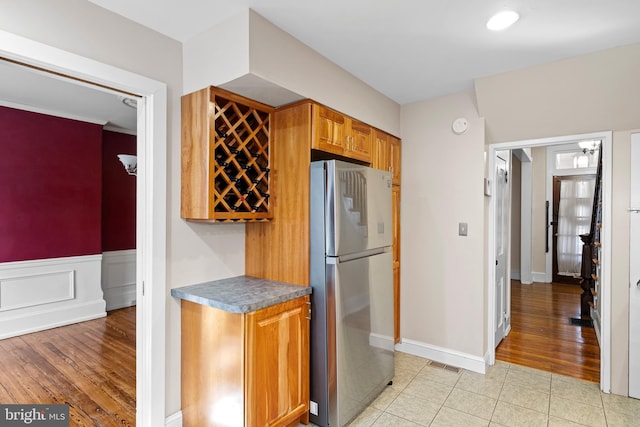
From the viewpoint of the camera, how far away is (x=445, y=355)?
313 centimetres

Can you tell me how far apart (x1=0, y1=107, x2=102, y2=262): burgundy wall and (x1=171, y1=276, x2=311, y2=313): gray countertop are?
305cm

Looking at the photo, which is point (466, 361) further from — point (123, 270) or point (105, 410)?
point (123, 270)

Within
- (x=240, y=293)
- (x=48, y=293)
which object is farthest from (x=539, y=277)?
(x=48, y=293)

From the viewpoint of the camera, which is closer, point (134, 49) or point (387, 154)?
point (134, 49)

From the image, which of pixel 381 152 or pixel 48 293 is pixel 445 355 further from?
pixel 48 293

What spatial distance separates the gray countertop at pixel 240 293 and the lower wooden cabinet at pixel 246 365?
50mm

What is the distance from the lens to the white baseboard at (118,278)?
15.5 feet

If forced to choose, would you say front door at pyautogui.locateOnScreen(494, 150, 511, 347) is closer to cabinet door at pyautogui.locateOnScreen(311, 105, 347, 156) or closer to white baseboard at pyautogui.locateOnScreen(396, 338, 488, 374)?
white baseboard at pyautogui.locateOnScreen(396, 338, 488, 374)

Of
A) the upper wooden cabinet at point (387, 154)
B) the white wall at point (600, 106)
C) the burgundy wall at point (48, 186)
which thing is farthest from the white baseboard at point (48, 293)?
the white wall at point (600, 106)

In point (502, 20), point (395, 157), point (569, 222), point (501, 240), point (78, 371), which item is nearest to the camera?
point (502, 20)

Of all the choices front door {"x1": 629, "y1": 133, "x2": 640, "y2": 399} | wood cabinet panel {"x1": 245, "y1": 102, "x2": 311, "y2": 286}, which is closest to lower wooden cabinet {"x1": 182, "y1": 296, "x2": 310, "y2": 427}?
wood cabinet panel {"x1": 245, "y1": 102, "x2": 311, "y2": 286}

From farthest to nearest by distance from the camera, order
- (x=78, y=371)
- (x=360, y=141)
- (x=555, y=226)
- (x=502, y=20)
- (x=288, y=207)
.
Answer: (x=555, y=226), (x=78, y=371), (x=360, y=141), (x=288, y=207), (x=502, y=20)

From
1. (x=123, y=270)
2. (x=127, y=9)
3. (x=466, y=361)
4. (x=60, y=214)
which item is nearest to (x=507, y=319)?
(x=466, y=361)

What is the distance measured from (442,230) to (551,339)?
195cm
